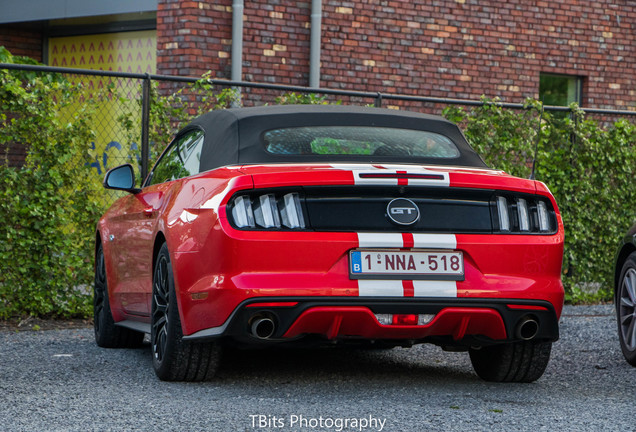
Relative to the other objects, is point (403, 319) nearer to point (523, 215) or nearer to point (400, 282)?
point (400, 282)

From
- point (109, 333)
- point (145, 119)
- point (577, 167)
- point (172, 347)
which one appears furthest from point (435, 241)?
point (577, 167)

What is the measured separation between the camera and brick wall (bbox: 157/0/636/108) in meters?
13.3

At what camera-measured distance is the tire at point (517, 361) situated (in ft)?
20.6

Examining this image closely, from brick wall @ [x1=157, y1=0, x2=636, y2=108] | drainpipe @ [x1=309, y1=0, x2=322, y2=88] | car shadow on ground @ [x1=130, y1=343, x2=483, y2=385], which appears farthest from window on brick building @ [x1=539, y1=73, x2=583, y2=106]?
car shadow on ground @ [x1=130, y1=343, x2=483, y2=385]

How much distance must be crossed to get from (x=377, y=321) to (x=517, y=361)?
3.77 feet

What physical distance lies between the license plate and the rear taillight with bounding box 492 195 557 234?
1.04ft

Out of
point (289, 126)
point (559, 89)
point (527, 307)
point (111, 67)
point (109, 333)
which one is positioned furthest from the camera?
point (559, 89)

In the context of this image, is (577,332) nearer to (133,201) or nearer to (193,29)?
(133,201)

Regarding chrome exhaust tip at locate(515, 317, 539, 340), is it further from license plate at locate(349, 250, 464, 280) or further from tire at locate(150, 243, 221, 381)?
tire at locate(150, 243, 221, 381)

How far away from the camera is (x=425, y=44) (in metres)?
14.9

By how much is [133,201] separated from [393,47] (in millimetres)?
7852

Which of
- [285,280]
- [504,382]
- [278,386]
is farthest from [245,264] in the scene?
[504,382]

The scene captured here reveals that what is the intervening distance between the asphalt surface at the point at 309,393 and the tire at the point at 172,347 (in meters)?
0.08

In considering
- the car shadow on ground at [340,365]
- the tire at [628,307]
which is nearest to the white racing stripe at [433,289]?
the car shadow on ground at [340,365]
